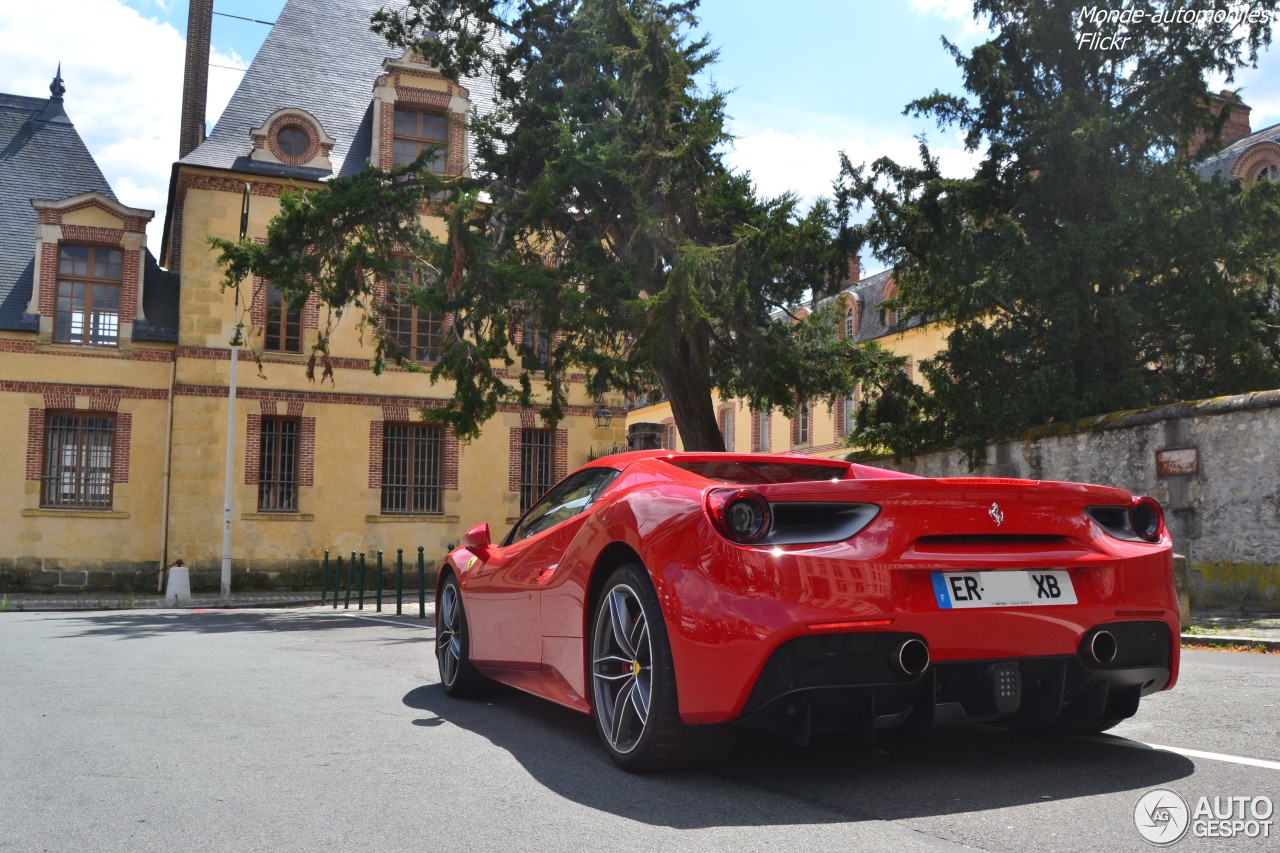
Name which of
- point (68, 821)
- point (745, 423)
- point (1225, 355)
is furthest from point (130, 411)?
point (745, 423)

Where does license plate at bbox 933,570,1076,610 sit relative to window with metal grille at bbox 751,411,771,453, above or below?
below

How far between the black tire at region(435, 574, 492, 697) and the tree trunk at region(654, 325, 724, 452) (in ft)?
36.2

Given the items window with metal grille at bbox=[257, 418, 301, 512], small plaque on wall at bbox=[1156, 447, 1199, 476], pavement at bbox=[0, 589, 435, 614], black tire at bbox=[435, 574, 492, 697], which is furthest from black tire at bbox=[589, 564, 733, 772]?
window with metal grille at bbox=[257, 418, 301, 512]

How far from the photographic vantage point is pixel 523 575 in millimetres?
5383

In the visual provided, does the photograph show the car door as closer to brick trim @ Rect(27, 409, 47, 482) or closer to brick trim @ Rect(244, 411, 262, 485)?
brick trim @ Rect(244, 411, 262, 485)

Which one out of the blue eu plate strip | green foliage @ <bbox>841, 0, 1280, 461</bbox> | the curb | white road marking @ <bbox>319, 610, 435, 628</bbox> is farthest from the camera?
green foliage @ <bbox>841, 0, 1280, 461</bbox>

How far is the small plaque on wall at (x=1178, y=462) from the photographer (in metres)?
12.9

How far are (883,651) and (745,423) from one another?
48.2 metres

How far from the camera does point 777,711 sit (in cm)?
372

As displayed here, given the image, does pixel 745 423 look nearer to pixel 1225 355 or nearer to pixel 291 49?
pixel 291 49

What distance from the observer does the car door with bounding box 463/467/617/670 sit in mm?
5117

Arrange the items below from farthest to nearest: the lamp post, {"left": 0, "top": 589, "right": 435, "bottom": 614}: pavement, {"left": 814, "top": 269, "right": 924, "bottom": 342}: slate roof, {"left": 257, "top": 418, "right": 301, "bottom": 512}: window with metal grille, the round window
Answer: {"left": 814, "top": 269, "right": 924, "bottom": 342}: slate roof, the round window, {"left": 257, "top": 418, "right": 301, "bottom": 512}: window with metal grille, the lamp post, {"left": 0, "top": 589, "right": 435, "bottom": 614}: pavement

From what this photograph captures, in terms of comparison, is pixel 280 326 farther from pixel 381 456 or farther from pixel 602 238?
pixel 602 238

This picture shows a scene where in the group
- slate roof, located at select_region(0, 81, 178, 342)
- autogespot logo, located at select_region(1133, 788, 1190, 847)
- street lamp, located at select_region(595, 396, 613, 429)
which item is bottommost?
autogespot logo, located at select_region(1133, 788, 1190, 847)
